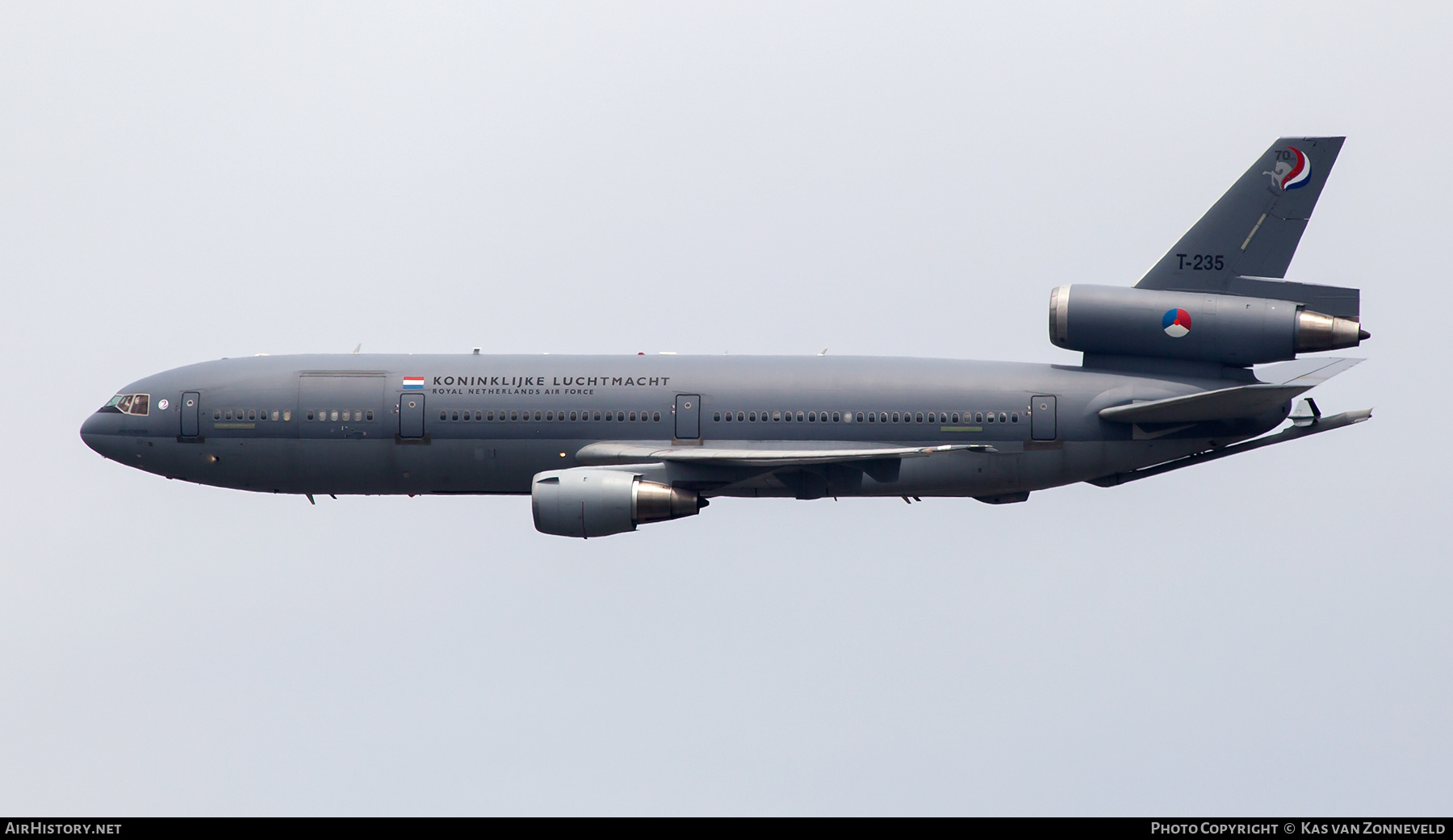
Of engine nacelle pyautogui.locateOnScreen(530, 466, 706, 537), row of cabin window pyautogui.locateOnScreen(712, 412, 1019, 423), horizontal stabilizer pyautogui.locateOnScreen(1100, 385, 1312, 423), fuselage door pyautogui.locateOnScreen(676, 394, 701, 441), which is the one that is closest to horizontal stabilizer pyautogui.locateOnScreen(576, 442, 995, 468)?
fuselage door pyautogui.locateOnScreen(676, 394, 701, 441)

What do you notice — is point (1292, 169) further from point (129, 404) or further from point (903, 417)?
point (129, 404)

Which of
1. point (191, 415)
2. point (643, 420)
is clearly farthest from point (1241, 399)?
point (191, 415)

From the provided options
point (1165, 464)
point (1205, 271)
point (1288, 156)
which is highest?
point (1288, 156)

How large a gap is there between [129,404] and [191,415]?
1.98m

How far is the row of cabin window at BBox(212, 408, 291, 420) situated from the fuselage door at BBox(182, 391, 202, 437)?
0.54 m

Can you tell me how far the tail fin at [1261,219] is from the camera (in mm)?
38406

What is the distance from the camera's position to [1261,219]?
38656 mm

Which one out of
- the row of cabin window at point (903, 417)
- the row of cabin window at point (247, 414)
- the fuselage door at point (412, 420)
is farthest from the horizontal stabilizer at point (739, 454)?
the row of cabin window at point (247, 414)

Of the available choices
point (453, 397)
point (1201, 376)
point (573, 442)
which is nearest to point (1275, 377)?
point (1201, 376)

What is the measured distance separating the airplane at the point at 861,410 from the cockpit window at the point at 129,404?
1.88 metres

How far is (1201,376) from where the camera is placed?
38.8m

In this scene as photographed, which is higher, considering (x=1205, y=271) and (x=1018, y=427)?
(x=1205, y=271)

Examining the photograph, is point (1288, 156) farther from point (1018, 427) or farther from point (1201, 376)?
point (1018, 427)

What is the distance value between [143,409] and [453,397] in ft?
28.1
